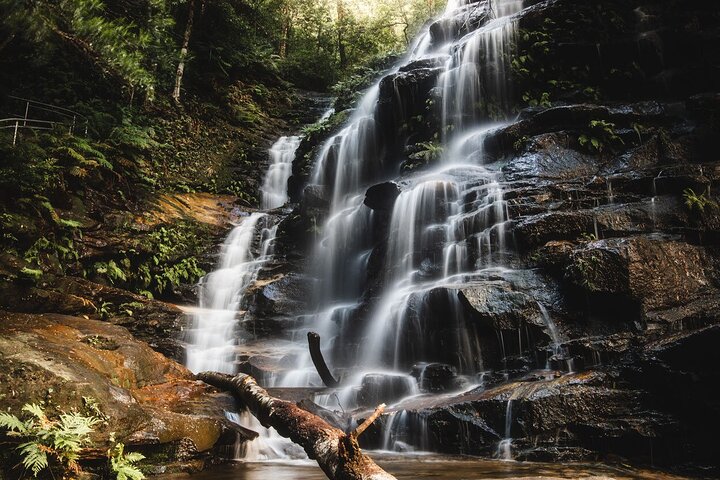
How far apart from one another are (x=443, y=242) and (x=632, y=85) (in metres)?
9.22

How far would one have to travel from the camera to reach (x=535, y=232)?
8.42m

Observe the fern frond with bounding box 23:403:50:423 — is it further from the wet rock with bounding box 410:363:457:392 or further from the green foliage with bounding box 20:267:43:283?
the wet rock with bounding box 410:363:457:392

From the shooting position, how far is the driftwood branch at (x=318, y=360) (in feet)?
22.8

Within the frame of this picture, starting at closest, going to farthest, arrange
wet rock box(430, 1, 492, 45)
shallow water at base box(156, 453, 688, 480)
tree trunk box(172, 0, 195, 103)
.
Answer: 1. shallow water at base box(156, 453, 688, 480)
2. wet rock box(430, 1, 492, 45)
3. tree trunk box(172, 0, 195, 103)

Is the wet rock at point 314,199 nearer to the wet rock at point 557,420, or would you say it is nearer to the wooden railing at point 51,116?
the wooden railing at point 51,116

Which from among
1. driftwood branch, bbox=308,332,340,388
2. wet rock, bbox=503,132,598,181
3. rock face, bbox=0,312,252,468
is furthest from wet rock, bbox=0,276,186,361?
wet rock, bbox=503,132,598,181

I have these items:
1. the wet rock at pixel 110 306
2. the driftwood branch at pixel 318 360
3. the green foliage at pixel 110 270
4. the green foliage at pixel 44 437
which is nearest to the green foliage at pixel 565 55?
the driftwood branch at pixel 318 360

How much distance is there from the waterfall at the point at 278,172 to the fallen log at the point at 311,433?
12.7 m

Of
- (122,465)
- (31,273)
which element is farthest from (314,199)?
(122,465)

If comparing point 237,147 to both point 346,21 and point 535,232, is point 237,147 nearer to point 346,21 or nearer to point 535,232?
point 346,21

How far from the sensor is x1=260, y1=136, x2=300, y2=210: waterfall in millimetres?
19250

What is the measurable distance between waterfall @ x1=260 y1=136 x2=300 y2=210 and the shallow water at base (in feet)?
47.1

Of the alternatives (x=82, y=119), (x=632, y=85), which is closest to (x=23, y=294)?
(x=82, y=119)

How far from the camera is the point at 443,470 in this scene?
4.57 meters
